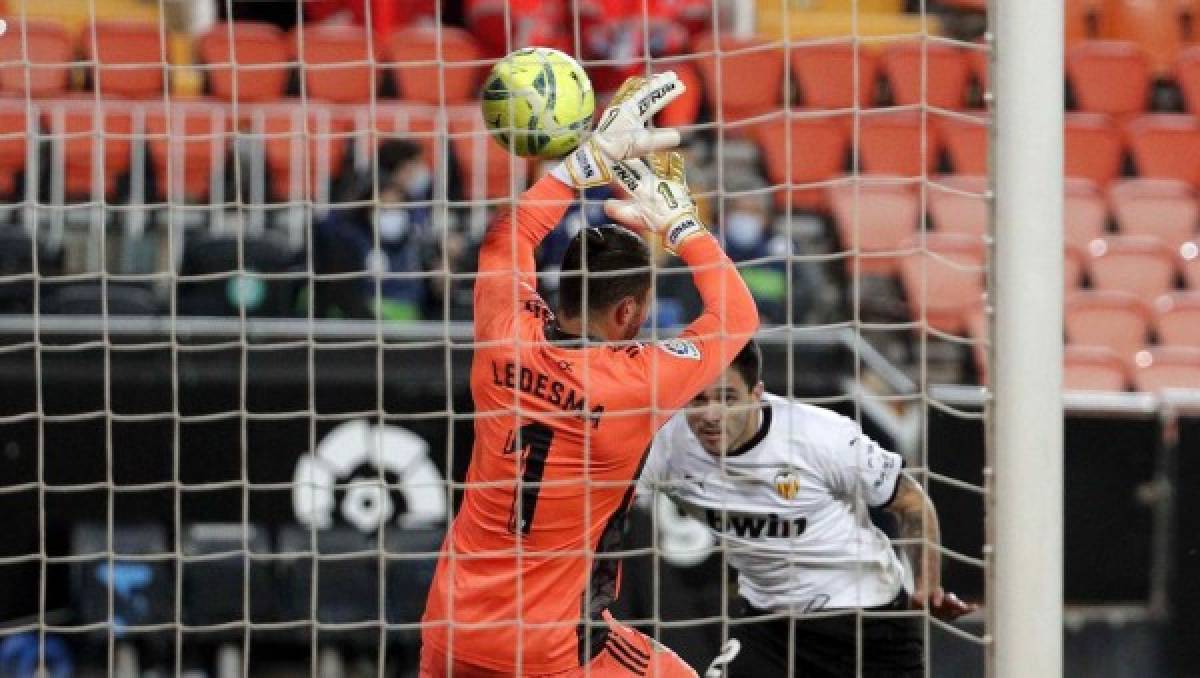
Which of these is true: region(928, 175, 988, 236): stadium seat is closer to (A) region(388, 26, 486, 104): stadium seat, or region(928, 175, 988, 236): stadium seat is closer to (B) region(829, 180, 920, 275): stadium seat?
(B) region(829, 180, 920, 275): stadium seat

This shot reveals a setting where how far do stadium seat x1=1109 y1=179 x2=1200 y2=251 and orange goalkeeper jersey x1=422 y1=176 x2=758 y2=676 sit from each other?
4987 millimetres

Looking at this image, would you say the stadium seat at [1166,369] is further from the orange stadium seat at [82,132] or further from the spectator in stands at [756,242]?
the orange stadium seat at [82,132]

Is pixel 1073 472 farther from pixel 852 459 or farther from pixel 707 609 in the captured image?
pixel 852 459

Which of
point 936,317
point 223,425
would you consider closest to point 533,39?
point 936,317

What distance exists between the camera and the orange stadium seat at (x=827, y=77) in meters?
9.03

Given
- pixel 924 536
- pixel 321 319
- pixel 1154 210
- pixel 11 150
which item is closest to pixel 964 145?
pixel 1154 210

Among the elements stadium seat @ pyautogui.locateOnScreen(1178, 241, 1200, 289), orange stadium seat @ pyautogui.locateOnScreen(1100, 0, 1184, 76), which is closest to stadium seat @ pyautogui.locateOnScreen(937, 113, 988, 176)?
stadium seat @ pyautogui.locateOnScreen(1178, 241, 1200, 289)

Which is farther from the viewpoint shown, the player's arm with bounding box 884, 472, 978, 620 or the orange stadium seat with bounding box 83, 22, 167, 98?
the orange stadium seat with bounding box 83, 22, 167, 98

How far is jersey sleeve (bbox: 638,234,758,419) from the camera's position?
4215 mm

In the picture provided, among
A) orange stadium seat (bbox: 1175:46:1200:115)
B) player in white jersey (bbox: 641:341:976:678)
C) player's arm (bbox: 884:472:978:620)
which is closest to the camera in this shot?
player's arm (bbox: 884:472:978:620)

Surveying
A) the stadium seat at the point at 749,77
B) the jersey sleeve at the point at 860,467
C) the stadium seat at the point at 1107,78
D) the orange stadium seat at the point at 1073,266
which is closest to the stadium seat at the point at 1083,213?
the orange stadium seat at the point at 1073,266

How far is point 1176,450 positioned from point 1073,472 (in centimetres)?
35

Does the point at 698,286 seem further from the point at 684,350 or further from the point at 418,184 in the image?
the point at 418,184

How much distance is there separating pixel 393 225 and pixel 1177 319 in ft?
11.1
